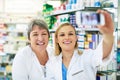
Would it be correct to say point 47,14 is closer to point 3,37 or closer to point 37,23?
point 3,37

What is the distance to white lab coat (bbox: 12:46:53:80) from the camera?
285cm

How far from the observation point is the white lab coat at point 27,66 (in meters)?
2.85

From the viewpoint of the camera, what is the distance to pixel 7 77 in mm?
7980

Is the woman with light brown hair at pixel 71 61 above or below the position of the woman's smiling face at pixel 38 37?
below

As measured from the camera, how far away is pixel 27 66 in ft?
9.65

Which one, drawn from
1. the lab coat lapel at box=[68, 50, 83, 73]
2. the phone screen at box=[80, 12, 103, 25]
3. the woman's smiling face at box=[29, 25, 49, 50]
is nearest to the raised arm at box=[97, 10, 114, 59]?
the lab coat lapel at box=[68, 50, 83, 73]

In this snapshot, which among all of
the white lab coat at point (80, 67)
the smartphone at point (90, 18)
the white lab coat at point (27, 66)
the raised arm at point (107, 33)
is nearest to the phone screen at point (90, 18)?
the smartphone at point (90, 18)

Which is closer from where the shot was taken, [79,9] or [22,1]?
[79,9]

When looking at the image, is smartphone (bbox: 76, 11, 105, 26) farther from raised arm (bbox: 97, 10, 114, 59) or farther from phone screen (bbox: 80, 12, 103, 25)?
raised arm (bbox: 97, 10, 114, 59)

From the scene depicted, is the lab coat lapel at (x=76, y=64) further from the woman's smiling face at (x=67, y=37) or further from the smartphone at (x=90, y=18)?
the smartphone at (x=90, y=18)

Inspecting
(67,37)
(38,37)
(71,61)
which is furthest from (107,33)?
(38,37)

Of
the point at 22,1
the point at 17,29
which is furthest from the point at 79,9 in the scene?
the point at 22,1

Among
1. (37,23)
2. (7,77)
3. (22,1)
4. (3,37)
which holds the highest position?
(22,1)

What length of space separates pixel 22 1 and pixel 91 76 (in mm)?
9154
